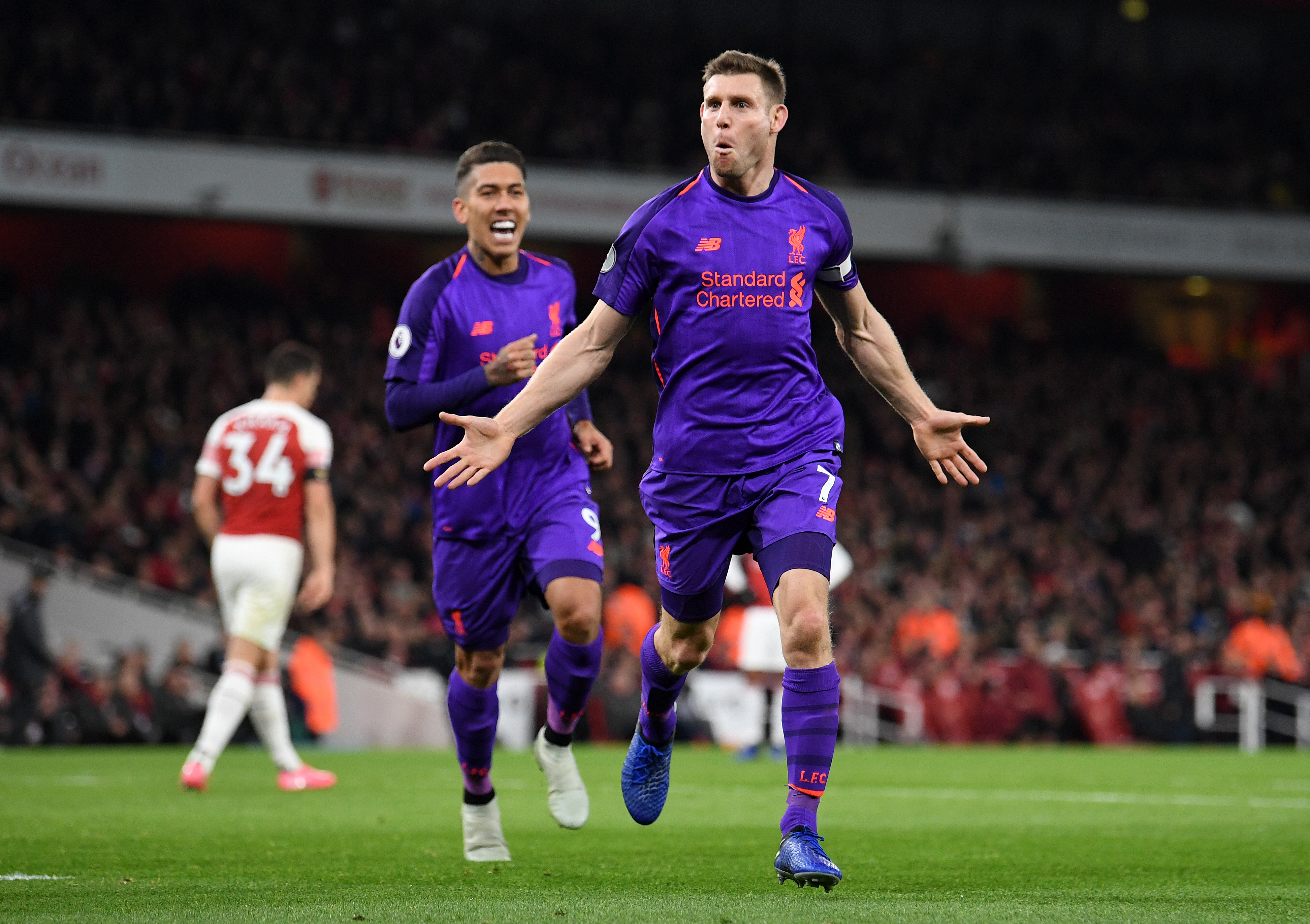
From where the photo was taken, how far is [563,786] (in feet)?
21.2

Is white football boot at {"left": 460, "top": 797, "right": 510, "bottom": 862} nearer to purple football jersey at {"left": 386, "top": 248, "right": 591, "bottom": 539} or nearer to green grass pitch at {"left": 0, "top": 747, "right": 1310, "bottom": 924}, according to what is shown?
green grass pitch at {"left": 0, "top": 747, "right": 1310, "bottom": 924}

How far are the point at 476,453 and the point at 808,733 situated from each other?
1.29 m

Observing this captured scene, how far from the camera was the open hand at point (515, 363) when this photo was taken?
229 inches

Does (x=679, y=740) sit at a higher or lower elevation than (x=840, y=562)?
lower

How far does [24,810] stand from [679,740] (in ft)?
36.9

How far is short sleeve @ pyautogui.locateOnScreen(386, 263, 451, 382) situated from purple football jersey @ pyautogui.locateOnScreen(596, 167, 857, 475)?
1226mm

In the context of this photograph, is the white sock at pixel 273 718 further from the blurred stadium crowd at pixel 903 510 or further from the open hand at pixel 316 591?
the blurred stadium crowd at pixel 903 510

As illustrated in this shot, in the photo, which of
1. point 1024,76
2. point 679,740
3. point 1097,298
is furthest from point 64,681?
point 1097,298

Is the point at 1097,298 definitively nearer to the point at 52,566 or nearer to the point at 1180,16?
the point at 1180,16

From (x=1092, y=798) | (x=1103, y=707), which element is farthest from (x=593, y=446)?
(x=1103, y=707)

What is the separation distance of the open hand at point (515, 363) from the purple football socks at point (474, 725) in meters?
1.23

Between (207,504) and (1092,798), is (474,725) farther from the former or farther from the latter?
(1092,798)

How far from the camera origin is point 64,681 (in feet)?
54.2

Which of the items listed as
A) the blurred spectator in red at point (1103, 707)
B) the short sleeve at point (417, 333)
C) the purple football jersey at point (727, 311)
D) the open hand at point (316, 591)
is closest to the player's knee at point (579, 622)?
the purple football jersey at point (727, 311)
